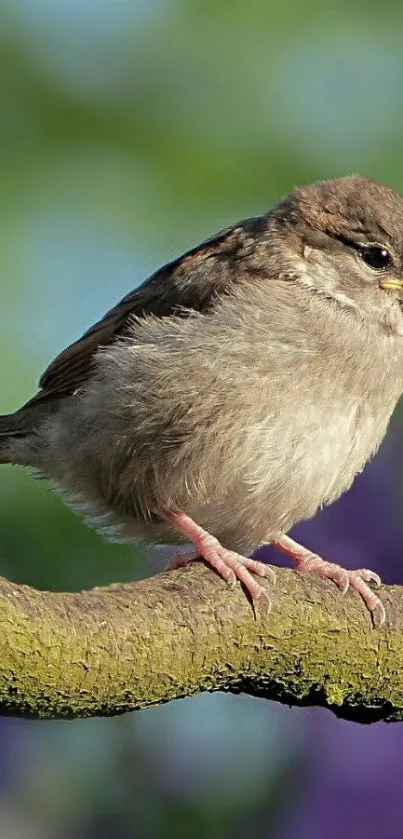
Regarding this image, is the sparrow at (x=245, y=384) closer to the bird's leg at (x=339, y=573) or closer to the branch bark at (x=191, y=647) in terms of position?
the bird's leg at (x=339, y=573)

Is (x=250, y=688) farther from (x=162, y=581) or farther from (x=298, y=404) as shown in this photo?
(x=298, y=404)

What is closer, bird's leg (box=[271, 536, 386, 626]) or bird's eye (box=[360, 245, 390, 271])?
bird's leg (box=[271, 536, 386, 626])

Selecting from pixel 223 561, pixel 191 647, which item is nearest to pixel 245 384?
pixel 223 561

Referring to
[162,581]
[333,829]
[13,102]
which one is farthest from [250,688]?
[13,102]

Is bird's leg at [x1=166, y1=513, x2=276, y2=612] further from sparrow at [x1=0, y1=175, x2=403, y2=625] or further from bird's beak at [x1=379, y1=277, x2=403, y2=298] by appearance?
bird's beak at [x1=379, y1=277, x2=403, y2=298]

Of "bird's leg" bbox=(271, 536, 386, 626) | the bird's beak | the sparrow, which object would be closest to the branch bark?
"bird's leg" bbox=(271, 536, 386, 626)

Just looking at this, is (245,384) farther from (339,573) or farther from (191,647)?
(191,647)
